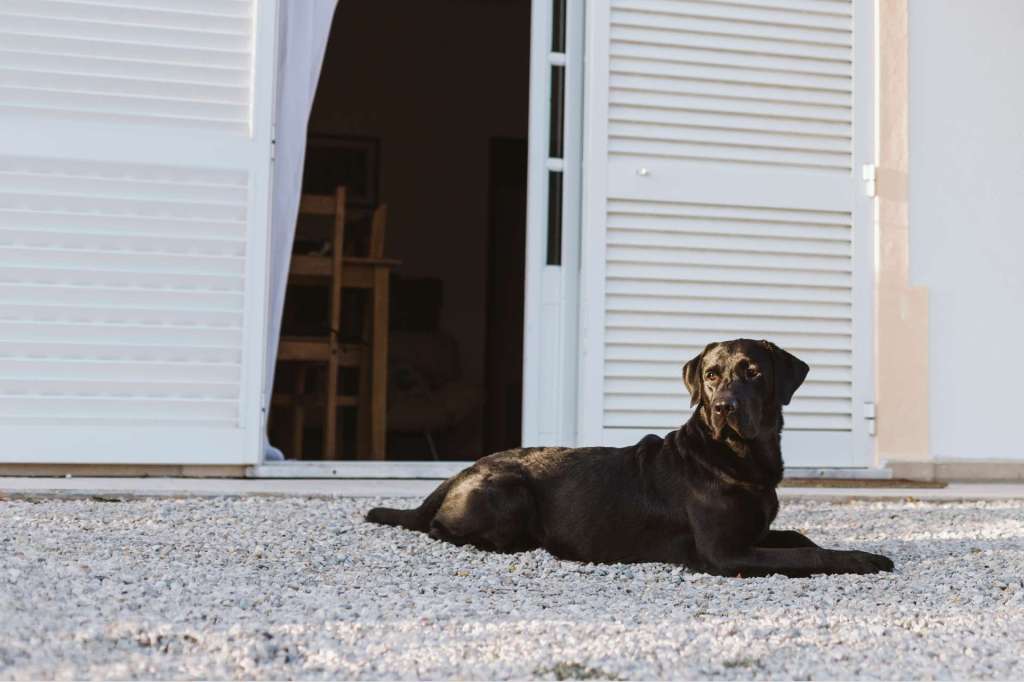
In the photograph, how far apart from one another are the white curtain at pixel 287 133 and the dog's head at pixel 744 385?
2.39m

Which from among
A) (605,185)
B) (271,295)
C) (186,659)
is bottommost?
(186,659)

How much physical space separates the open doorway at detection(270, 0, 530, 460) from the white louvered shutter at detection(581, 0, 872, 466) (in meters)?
3.72

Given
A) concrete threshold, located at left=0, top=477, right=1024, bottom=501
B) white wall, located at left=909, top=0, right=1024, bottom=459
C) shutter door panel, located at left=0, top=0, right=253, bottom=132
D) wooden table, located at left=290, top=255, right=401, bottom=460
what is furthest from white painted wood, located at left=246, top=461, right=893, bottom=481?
shutter door panel, located at left=0, top=0, right=253, bottom=132

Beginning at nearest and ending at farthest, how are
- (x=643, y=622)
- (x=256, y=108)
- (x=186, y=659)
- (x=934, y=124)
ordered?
(x=186, y=659), (x=643, y=622), (x=256, y=108), (x=934, y=124)

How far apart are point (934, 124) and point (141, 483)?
12.4 ft

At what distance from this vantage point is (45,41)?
4594mm

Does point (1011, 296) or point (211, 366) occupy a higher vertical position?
point (1011, 296)

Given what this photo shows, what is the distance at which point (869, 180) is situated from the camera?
5258 millimetres

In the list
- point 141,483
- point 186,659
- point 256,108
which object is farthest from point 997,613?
point 256,108

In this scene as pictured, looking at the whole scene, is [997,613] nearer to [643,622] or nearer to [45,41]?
[643,622]

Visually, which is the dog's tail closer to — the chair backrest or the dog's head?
the dog's head

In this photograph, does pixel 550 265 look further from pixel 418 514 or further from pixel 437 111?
pixel 437 111

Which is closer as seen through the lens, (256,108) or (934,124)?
(256,108)

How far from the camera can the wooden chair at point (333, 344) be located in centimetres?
557
